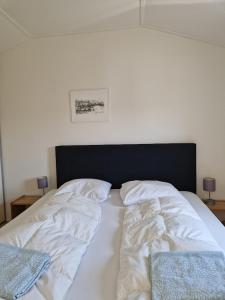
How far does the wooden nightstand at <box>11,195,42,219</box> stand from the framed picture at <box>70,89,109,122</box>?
1154 millimetres

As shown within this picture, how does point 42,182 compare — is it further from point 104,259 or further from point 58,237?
point 104,259

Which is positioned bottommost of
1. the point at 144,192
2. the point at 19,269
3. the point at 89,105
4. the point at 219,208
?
the point at 219,208

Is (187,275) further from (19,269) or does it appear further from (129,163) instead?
(129,163)

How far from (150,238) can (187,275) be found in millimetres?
392

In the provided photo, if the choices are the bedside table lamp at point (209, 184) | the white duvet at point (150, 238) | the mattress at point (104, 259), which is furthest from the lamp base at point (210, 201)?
the white duvet at point (150, 238)

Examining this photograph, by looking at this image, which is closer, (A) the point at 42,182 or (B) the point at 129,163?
(B) the point at 129,163

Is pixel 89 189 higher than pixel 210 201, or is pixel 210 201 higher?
pixel 89 189

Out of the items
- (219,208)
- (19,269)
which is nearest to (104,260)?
(19,269)

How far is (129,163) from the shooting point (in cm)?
278

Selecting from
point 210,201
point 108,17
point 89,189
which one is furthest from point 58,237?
point 108,17

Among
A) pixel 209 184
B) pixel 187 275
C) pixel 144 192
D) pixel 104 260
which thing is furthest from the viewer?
pixel 209 184

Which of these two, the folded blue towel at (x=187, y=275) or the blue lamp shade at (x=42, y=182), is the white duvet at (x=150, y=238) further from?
the blue lamp shade at (x=42, y=182)

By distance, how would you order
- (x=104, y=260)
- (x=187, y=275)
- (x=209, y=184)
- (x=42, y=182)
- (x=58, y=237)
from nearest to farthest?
(x=187, y=275) → (x=104, y=260) → (x=58, y=237) → (x=209, y=184) → (x=42, y=182)

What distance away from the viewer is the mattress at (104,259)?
1.12 meters
